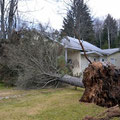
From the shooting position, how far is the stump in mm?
5645

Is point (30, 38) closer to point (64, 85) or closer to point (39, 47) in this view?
point (39, 47)

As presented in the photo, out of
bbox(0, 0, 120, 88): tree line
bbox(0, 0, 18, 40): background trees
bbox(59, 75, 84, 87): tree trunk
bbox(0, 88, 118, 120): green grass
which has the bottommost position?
bbox(0, 88, 118, 120): green grass

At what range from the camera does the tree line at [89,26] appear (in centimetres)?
2523

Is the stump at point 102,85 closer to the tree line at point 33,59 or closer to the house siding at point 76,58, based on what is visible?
the tree line at point 33,59

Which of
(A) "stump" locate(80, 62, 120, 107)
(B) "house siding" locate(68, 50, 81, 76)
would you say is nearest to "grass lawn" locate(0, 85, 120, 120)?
(A) "stump" locate(80, 62, 120, 107)

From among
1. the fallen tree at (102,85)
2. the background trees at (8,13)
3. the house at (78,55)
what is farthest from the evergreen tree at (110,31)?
the fallen tree at (102,85)

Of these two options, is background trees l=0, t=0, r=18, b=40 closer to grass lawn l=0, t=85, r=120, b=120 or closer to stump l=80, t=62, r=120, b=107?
grass lawn l=0, t=85, r=120, b=120

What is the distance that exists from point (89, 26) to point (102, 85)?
28930 mm

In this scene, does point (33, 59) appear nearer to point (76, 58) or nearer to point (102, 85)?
point (102, 85)

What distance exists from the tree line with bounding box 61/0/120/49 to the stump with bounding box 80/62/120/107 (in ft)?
49.0

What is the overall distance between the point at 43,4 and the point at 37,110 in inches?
612

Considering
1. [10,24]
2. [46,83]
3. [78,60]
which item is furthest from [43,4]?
[46,83]

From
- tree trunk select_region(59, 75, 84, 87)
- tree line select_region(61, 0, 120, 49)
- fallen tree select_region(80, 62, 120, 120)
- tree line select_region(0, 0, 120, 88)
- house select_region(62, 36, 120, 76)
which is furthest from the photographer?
tree line select_region(61, 0, 120, 49)

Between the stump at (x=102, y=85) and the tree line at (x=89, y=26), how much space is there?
14940mm
